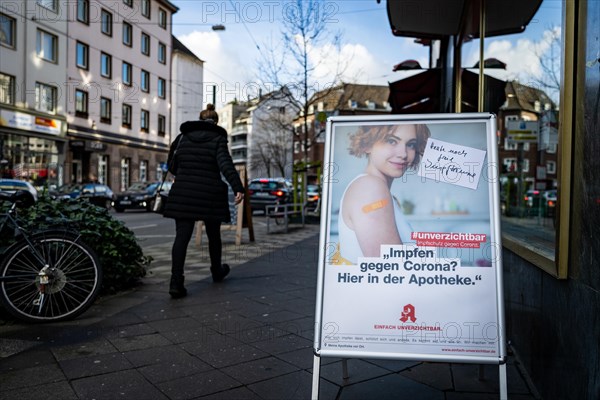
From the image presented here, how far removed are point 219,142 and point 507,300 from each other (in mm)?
3174

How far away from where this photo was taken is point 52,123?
3014 centimetres

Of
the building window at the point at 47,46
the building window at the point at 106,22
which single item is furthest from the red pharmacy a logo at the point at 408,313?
the building window at the point at 106,22

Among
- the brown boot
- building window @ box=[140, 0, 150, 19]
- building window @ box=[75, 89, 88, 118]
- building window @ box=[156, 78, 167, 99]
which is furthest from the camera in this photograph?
building window @ box=[156, 78, 167, 99]

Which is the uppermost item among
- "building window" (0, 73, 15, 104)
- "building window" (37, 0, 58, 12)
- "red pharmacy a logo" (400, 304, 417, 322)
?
"building window" (37, 0, 58, 12)

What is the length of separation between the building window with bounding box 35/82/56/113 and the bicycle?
27684 millimetres

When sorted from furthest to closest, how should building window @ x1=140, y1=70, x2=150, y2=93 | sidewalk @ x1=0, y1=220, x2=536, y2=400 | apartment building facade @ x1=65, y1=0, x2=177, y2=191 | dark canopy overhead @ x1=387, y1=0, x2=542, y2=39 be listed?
1. building window @ x1=140, y1=70, x2=150, y2=93
2. apartment building facade @ x1=65, y1=0, x2=177, y2=191
3. dark canopy overhead @ x1=387, y1=0, x2=542, y2=39
4. sidewalk @ x1=0, y1=220, x2=536, y2=400

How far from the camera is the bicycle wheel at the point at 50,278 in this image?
4.27 meters

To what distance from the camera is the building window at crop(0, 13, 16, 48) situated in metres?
26.3

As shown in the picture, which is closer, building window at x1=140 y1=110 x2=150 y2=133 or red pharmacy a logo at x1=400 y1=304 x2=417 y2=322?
red pharmacy a logo at x1=400 y1=304 x2=417 y2=322

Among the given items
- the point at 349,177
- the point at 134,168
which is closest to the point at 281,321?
the point at 349,177

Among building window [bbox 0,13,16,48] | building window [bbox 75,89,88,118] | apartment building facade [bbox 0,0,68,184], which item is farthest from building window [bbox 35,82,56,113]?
building window [bbox 0,13,16,48]

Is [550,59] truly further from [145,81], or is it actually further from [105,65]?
[145,81]

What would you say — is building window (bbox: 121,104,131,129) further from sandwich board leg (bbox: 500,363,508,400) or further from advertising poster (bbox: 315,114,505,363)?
sandwich board leg (bbox: 500,363,508,400)

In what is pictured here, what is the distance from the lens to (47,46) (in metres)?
29.9
